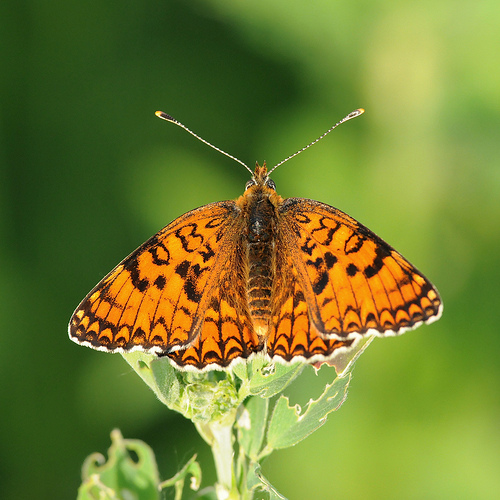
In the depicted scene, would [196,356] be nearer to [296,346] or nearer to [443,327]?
[296,346]

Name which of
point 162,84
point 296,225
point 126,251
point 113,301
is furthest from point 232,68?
point 113,301

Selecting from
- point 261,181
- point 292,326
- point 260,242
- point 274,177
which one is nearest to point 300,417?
point 292,326

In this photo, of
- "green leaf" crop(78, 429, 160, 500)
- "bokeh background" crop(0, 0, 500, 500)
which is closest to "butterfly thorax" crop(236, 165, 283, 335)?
"green leaf" crop(78, 429, 160, 500)

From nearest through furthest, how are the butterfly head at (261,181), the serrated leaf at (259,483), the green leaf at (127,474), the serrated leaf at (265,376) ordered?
the serrated leaf at (259,483), the serrated leaf at (265,376), the green leaf at (127,474), the butterfly head at (261,181)

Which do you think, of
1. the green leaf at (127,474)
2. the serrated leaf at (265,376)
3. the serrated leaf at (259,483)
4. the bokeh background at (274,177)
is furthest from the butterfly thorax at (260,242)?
the bokeh background at (274,177)

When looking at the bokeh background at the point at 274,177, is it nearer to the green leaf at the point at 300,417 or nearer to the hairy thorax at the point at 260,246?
the hairy thorax at the point at 260,246

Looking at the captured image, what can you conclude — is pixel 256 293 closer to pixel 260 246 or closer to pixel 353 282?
pixel 260 246
